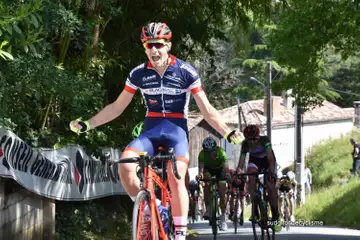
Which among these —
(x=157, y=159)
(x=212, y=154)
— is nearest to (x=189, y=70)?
(x=157, y=159)

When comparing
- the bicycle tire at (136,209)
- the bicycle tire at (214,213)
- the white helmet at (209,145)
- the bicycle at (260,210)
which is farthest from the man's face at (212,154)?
the bicycle tire at (136,209)

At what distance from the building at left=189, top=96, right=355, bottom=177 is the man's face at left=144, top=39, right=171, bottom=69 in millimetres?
61394

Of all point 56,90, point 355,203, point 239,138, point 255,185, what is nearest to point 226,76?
point 355,203

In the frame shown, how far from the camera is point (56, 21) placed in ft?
37.3

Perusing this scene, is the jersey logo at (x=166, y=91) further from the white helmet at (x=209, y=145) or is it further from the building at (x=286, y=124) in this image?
the building at (x=286, y=124)

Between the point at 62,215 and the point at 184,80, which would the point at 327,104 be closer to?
the point at 62,215

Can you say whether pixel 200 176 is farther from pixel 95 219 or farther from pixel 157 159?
pixel 157 159

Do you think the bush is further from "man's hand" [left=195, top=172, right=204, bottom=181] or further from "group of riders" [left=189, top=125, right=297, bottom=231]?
"man's hand" [left=195, top=172, right=204, bottom=181]

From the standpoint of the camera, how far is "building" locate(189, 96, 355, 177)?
2953 inches

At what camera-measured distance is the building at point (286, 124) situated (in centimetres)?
7500

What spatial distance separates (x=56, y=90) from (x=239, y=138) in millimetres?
4084

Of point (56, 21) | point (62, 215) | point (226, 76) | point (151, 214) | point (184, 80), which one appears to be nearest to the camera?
point (151, 214)

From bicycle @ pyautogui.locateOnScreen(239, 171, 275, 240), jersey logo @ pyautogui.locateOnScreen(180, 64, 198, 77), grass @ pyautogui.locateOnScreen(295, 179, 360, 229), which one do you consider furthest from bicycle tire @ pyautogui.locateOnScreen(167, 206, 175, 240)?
grass @ pyautogui.locateOnScreen(295, 179, 360, 229)

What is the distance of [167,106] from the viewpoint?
8.41 meters
